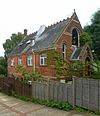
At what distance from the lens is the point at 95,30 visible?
121ft

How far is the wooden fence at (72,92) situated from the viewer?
37.1ft

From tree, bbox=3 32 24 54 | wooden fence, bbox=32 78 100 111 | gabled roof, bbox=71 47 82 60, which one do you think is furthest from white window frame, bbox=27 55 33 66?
tree, bbox=3 32 24 54

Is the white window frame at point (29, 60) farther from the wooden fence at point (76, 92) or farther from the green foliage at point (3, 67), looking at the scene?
the green foliage at point (3, 67)

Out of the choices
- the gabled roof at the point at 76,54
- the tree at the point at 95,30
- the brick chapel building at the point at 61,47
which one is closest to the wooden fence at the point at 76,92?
the brick chapel building at the point at 61,47

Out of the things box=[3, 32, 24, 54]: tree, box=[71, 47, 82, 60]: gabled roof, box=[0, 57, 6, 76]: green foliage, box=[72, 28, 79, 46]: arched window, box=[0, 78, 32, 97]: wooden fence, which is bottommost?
box=[0, 78, 32, 97]: wooden fence

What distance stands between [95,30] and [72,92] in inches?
1021

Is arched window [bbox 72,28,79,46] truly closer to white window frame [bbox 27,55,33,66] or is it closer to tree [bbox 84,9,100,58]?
white window frame [bbox 27,55,33,66]

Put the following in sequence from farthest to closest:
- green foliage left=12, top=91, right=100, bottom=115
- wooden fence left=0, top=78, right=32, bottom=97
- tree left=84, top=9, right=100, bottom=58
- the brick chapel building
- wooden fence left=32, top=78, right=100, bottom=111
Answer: tree left=84, top=9, right=100, bottom=58, the brick chapel building, wooden fence left=0, top=78, right=32, bottom=97, green foliage left=12, top=91, right=100, bottom=115, wooden fence left=32, top=78, right=100, bottom=111

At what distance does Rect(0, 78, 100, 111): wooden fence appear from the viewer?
11321mm

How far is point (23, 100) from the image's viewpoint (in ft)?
55.8

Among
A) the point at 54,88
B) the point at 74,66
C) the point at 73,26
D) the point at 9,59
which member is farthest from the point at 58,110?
the point at 9,59

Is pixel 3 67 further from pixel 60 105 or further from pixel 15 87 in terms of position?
pixel 60 105

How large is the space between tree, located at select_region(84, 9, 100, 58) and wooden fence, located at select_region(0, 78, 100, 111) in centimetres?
2169

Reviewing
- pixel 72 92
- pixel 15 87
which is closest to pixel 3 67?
pixel 15 87
